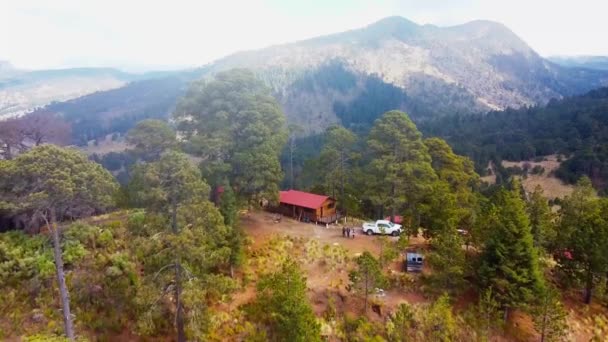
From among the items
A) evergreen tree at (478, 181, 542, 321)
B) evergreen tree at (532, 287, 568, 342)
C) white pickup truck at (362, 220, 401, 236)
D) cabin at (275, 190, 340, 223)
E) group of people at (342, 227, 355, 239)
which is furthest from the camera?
cabin at (275, 190, 340, 223)

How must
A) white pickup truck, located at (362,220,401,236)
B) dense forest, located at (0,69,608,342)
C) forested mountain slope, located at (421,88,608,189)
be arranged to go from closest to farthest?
1. dense forest, located at (0,69,608,342)
2. white pickup truck, located at (362,220,401,236)
3. forested mountain slope, located at (421,88,608,189)

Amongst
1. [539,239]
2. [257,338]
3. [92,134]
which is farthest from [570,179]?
[92,134]

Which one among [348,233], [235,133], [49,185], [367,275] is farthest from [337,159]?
[49,185]

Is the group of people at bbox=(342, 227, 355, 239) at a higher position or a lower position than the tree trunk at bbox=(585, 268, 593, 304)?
higher

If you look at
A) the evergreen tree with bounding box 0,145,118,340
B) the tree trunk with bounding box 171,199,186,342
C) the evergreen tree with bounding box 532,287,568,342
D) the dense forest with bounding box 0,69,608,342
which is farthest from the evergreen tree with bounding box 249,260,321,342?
the evergreen tree with bounding box 532,287,568,342

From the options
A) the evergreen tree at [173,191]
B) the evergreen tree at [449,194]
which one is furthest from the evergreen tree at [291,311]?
the evergreen tree at [449,194]

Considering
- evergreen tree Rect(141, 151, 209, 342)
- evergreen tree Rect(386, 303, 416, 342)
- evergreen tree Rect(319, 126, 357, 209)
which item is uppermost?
evergreen tree Rect(141, 151, 209, 342)

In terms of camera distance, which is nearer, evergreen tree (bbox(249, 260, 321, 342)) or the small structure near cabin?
evergreen tree (bbox(249, 260, 321, 342))

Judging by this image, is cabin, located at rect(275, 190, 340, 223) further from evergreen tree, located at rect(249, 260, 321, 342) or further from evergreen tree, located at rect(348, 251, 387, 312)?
evergreen tree, located at rect(249, 260, 321, 342)
